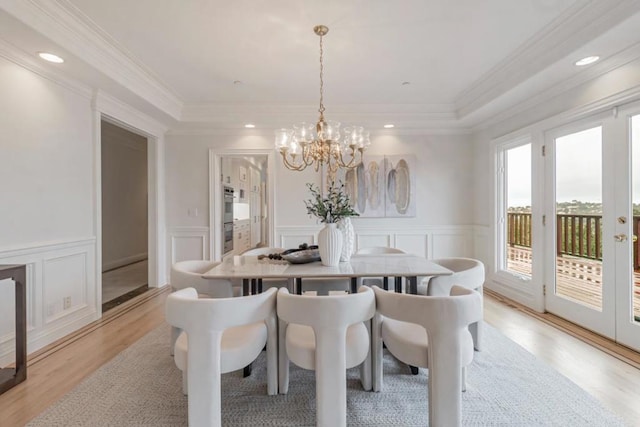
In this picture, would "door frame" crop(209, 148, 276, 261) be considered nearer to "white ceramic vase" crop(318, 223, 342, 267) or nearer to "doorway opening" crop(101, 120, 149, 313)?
"doorway opening" crop(101, 120, 149, 313)

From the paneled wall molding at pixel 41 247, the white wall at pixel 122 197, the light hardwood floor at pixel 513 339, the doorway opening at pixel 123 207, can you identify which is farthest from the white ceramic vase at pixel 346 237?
the white wall at pixel 122 197

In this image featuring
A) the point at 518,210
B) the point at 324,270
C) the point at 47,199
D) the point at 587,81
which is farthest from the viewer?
the point at 518,210

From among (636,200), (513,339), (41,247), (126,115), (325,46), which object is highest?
(325,46)

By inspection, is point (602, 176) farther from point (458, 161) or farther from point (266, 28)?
point (266, 28)

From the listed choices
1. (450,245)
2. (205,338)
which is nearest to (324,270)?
(205,338)

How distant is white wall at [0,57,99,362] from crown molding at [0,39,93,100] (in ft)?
0.09

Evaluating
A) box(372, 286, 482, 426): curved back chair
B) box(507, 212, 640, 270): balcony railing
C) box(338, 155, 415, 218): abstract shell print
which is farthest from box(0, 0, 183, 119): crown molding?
box(507, 212, 640, 270): balcony railing

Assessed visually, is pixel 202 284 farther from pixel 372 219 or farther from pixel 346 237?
pixel 372 219

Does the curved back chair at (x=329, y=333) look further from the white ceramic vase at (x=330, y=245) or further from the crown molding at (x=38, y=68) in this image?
the crown molding at (x=38, y=68)

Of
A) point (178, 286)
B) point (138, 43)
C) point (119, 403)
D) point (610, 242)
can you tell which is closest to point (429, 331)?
point (178, 286)

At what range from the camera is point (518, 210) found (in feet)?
12.6

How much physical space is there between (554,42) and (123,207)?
6.87 m

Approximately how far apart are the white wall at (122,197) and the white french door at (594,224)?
258 inches

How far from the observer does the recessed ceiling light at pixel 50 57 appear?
239cm
